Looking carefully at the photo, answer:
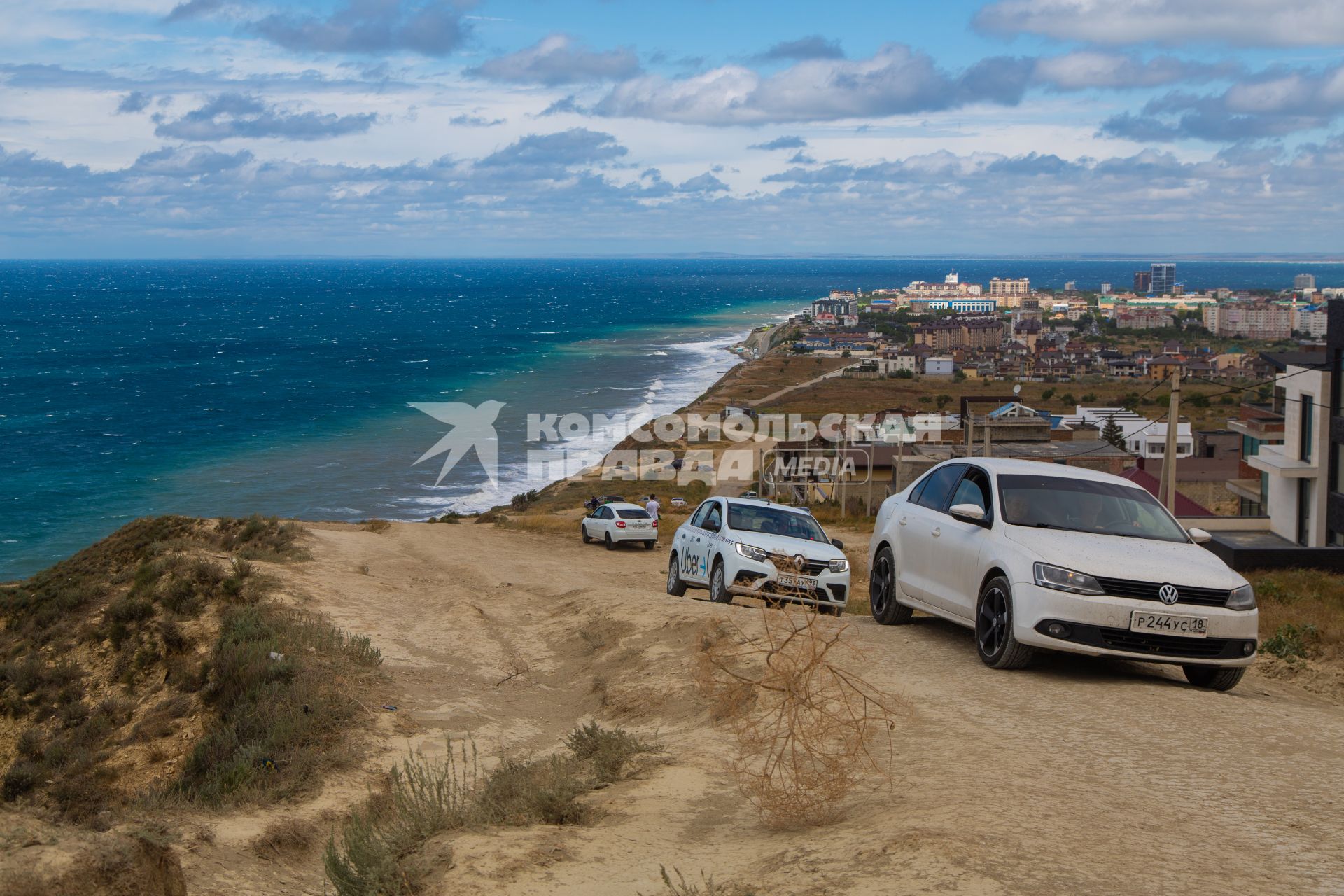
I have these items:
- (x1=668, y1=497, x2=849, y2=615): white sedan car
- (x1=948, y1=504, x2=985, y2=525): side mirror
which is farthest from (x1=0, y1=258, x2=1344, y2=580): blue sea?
(x1=948, y1=504, x2=985, y2=525): side mirror

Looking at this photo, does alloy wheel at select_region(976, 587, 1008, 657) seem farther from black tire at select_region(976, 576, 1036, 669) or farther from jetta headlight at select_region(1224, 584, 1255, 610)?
jetta headlight at select_region(1224, 584, 1255, 610)

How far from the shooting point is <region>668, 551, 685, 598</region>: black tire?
16.0 meters

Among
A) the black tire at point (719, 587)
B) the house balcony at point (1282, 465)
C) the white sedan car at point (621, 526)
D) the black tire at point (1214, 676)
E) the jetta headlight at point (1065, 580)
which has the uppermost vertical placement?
the jetta headlight at point (1065, 580)

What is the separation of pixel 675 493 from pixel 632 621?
39864mm

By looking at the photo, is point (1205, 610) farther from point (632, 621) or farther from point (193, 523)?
point (193, 523)

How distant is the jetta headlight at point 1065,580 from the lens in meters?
8.27

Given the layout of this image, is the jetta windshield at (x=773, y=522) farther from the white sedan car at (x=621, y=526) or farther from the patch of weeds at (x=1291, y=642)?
the white sedan car at (x=621, y=526)

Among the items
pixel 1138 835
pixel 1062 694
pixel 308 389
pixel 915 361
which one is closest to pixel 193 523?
pixel 1062 694

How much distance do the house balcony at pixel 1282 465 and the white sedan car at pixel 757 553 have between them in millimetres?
22460

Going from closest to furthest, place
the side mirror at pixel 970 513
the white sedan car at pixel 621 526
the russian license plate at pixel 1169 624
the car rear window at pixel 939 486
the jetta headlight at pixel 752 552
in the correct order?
the russian license plate at pixel 1169 624, the side mirror at pixel 970 513, the car rear window at pixel 939 486, the jetta headlight at pixel 752 552, the white sedan car at pixel 621 526

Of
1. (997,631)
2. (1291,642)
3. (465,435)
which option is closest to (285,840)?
(997,631)

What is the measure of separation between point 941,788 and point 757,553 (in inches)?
310

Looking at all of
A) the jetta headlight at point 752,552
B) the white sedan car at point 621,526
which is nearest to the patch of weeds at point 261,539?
the white sedan car at point 621,526

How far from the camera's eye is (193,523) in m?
26.5
